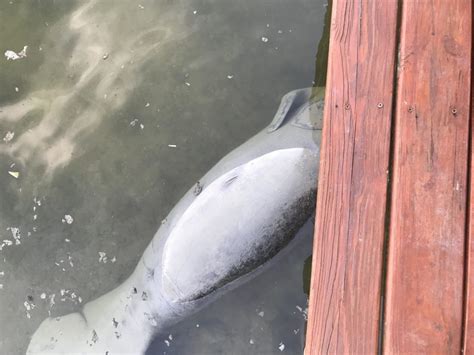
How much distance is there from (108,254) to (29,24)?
4.91 feet

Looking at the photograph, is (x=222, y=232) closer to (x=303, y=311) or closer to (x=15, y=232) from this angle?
(x=303, y=311)

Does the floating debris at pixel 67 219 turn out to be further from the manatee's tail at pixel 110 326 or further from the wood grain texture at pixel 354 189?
the wood grain texture at pixel 354 189

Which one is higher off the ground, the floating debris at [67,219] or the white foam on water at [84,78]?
the white foam on water at [84,78]

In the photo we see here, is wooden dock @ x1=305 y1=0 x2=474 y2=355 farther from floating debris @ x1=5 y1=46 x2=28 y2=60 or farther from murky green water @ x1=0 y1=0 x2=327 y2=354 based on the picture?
floating debris @ x1=5 y1=46 x2=28 y2=60

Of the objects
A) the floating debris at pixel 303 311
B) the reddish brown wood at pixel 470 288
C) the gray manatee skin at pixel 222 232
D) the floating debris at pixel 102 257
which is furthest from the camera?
the floating debris at pixel 102 257

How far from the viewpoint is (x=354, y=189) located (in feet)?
6.30

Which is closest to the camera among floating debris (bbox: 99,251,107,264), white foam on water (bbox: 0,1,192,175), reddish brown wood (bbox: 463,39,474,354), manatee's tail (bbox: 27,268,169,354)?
reddish brown wood (bbox: 463,39,474,354)

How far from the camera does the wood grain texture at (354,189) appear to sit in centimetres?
188

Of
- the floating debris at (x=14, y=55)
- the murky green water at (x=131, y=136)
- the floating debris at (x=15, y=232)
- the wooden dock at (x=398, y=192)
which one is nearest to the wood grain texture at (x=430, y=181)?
the wooden dock at (x=398, y=192)

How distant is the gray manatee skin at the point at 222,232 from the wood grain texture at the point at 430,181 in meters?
0.53

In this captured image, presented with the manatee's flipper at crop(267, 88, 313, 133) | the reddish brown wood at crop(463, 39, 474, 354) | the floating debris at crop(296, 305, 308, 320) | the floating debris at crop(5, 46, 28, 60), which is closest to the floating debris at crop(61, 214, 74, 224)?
the floating debris at crop(5, 46, 28, 60)

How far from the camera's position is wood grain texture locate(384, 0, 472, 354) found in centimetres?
183

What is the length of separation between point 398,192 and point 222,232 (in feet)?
2.79

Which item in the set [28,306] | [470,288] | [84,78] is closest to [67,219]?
[28,306]
